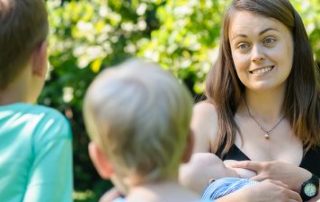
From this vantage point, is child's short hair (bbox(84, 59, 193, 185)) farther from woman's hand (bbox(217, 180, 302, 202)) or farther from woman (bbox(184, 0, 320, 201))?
woman (bbox(184, 0, 320, 201))

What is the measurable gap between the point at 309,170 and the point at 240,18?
665mm

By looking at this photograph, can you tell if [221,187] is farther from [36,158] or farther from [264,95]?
[36,158]

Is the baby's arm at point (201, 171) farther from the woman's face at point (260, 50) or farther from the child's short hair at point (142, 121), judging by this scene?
the child's short hair at point (142, 121)

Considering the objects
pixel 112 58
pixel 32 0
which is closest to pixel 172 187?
pixel 32 0

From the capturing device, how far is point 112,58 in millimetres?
6676

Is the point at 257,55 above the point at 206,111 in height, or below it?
above

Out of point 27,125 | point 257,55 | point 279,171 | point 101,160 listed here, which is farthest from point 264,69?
point 101,160

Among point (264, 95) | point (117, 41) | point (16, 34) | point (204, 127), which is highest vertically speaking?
point (16, 34)

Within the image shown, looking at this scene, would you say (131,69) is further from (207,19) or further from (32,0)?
(207,19)

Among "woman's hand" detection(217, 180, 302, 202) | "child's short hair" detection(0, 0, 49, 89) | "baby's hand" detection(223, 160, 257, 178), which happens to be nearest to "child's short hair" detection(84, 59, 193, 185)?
"child's short hair" detection(0, 0, 49, 89)

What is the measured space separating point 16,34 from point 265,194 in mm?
1155

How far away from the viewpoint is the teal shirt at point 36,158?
92.4 inches

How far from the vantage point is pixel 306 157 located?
3377 mm

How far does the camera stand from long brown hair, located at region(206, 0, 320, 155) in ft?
11.2
